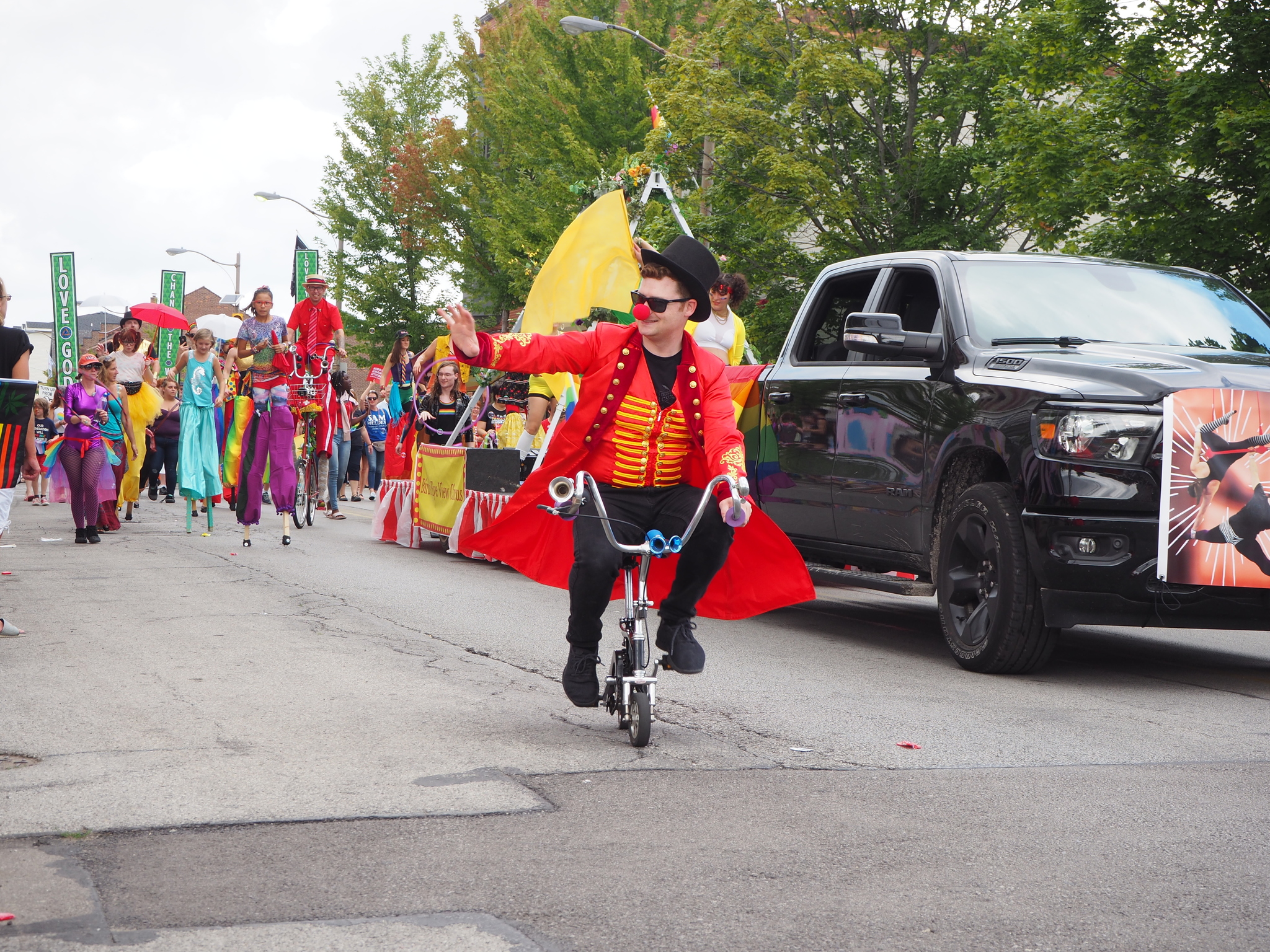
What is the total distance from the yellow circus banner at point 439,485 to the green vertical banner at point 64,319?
3.71 m

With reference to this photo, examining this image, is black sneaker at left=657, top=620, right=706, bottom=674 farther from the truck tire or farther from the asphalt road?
the truck tire

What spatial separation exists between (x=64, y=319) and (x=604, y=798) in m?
14.3

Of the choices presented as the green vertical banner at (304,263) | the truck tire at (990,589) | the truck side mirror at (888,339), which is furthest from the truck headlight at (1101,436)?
the green vertical banner at (304,263)

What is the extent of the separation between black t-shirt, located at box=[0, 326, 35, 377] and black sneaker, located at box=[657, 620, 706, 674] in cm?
390

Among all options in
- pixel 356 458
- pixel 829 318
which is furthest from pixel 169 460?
pixel 829 318

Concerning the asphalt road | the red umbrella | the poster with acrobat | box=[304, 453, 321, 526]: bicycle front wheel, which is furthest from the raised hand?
the red umbrella

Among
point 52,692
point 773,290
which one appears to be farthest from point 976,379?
point 773,290

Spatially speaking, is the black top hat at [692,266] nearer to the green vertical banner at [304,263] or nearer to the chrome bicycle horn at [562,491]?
the chrome bicycle horn at [562,491]

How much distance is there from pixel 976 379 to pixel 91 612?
17.3 feet

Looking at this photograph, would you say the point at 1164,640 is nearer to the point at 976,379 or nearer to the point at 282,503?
the point at 976,379

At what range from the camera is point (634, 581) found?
5336 mm

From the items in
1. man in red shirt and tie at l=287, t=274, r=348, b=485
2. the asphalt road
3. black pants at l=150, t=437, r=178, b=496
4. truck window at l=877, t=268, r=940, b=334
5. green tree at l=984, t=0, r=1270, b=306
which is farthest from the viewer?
black pants at l=150, t=437, r=178, b=496

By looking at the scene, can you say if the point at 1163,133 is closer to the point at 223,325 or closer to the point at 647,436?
the point at 647,436

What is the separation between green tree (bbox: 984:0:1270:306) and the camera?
14391mm
